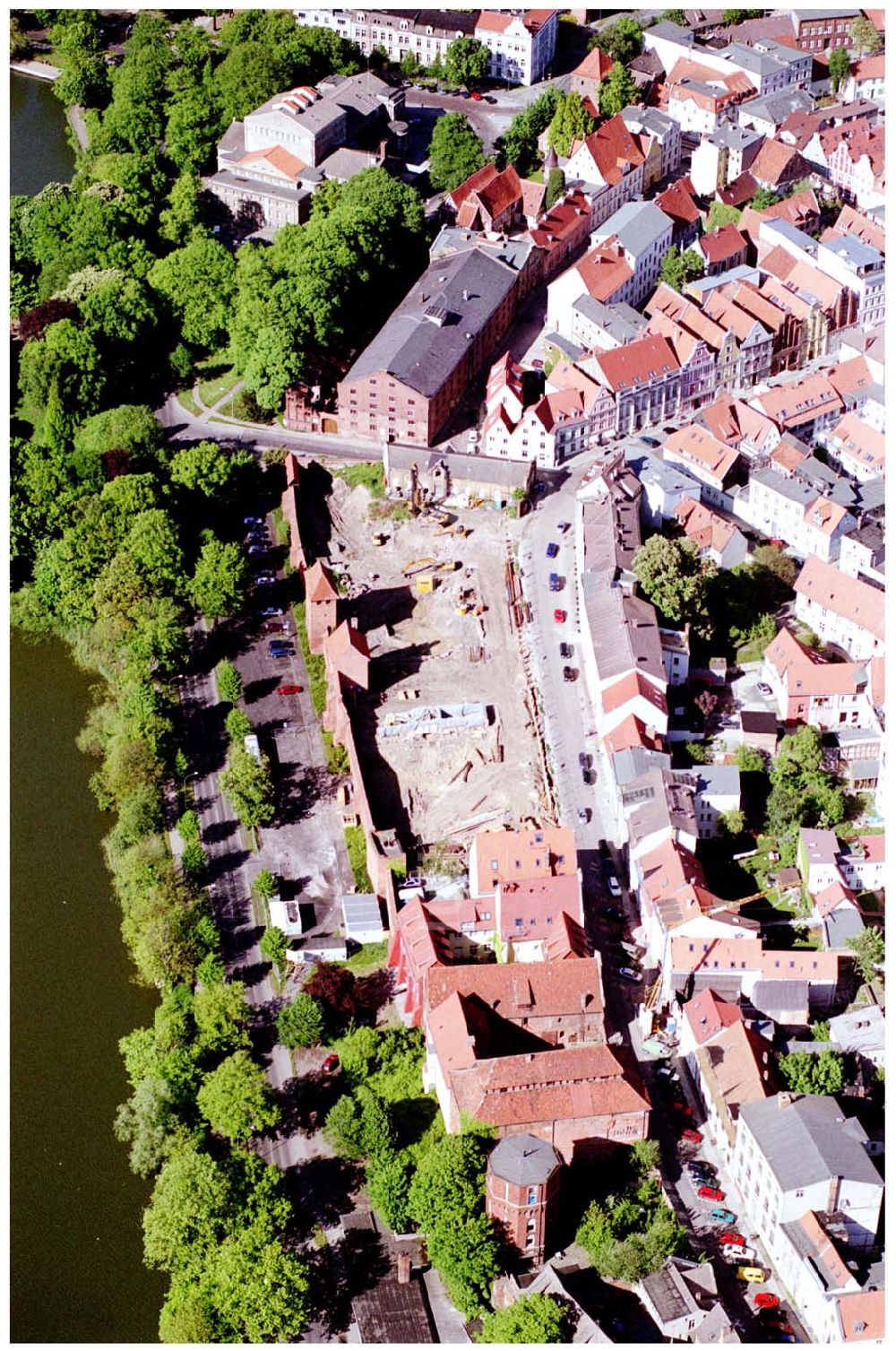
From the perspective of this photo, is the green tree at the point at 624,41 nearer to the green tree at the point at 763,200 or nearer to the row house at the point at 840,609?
the green tree at the point at 763,200

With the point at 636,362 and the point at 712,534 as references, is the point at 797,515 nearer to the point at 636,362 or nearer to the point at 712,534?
the point at 712,534

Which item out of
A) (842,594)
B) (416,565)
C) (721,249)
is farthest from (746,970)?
(721,249)

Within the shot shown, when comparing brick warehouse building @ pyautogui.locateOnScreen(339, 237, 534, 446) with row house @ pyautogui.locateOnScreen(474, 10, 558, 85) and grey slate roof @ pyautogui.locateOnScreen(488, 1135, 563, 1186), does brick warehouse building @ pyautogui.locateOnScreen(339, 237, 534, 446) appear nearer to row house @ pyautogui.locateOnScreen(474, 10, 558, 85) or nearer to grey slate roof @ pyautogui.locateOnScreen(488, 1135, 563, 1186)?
row house @ pyautogui.locateOnScreen(474, 10, 558, 85)

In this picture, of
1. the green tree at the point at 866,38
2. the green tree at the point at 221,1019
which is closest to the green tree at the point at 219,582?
the green tree at the point at 221,1019

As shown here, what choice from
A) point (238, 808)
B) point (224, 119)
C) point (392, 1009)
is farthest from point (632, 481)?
point (224, 119)

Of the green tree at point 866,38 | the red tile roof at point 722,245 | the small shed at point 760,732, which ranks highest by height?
the green tree at point 866,38
